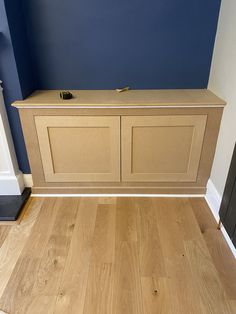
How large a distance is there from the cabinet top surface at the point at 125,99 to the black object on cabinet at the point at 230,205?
19.7 inches

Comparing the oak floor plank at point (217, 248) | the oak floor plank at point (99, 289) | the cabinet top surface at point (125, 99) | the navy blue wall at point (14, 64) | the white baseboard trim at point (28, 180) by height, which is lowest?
the oak floor plank at point (217, 248)

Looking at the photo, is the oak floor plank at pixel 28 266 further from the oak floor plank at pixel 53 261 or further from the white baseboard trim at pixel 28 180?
the white baseboard trim at pixel 28 180

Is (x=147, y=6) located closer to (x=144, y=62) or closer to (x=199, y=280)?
(x=144, y=62)

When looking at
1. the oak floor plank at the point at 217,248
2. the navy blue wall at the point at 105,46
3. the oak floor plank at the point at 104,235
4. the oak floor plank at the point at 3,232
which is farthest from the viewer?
the navy blue wall at the point at 105,46

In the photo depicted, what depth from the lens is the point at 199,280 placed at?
1289mm

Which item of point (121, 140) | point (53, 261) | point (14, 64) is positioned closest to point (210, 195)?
point (121, 140)

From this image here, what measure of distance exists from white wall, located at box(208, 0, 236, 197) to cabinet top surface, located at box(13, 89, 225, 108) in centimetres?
9

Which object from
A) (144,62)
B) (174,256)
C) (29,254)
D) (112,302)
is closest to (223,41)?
(144,62)

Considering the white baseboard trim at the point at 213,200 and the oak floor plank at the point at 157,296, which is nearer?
the oak floor plank at the point at 157,296

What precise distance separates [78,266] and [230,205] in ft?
3.16

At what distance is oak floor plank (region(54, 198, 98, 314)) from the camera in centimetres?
119

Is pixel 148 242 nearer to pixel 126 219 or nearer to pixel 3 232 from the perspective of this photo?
pixel 126 219

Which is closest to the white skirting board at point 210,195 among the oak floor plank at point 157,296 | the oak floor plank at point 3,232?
the oak floor plank at point 3,232

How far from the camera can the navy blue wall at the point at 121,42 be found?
1.70 m
